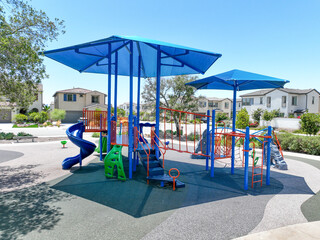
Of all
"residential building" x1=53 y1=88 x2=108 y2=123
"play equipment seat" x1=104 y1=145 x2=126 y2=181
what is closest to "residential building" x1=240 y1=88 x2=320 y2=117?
"residential building" x1=53 y1=88 x2=108 y2=123

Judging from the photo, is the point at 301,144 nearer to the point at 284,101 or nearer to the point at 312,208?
the point at 312,208

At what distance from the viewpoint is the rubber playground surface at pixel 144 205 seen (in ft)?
14.2

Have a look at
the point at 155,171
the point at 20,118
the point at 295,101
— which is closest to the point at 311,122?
the point at 155,171

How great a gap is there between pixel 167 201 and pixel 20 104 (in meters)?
7.07

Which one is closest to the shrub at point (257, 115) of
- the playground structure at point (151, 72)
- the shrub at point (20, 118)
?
the playground structure at point (151, 72)

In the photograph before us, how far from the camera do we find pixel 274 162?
33.3 ft

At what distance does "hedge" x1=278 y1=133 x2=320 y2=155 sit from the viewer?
43.2 ft

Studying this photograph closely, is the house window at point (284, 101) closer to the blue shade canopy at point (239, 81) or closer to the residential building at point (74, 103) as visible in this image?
the residential building at point (74, 103)

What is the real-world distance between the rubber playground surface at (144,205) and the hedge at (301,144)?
5.31 metres

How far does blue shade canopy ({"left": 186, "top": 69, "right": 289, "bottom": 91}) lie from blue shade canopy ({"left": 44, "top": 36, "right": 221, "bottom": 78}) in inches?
27.6

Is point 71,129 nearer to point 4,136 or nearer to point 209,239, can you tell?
point 209,239

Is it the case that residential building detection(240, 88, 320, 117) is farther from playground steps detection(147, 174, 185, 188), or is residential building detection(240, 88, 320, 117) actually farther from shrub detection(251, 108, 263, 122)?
playground steps detection(147, 174, 185, 188)

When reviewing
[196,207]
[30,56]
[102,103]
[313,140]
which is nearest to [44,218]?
[196,207]

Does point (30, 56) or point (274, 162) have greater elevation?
point (30, 56)
